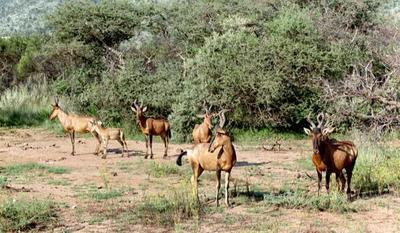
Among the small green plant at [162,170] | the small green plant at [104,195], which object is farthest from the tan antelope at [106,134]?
the small green plant at [104,195]

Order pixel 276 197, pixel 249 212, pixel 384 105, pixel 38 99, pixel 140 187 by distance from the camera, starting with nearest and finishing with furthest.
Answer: pixel 249 212, pixel 276 197, pixel 140 187, pixel 384 105, pixel 38 99

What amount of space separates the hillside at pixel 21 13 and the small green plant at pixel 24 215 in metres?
47.8

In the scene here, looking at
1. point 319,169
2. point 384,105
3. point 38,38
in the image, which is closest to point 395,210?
point 319,169

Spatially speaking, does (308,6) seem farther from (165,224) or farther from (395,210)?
(165,224)

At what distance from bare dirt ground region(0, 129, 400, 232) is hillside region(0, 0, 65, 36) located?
3970 cm

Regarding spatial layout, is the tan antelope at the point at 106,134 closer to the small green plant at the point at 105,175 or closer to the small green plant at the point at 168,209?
the small green plant at the point at 105,175

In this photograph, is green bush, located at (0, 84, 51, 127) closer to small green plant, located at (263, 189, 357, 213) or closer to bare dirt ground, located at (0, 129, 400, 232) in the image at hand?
bare dirt ground, located at (0, 129, 400, 232)

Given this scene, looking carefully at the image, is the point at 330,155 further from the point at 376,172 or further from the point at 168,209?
the point at 168,209

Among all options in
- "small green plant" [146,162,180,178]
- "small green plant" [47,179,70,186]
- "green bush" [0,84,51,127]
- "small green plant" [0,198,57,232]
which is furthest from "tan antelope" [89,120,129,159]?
"green bush" [0,84,51,127]

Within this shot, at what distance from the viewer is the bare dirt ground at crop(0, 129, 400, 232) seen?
386 inches

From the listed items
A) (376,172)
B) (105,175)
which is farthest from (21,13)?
(376,172)

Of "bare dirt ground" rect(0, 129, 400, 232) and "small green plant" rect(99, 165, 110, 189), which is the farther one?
"small green plant" rect(99, 165, 110, 189)

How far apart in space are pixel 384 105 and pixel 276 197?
8.31 meters

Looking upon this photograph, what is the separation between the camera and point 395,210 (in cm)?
1085
